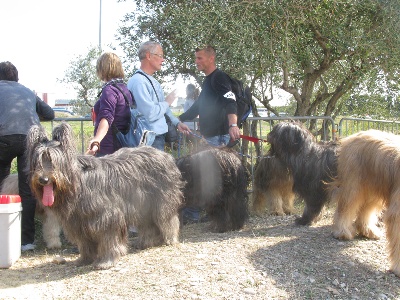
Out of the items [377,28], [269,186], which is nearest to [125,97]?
[269,186]

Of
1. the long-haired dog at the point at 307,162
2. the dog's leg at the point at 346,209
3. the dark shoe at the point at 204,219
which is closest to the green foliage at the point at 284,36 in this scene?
the long-haired dog at the point at 307,162

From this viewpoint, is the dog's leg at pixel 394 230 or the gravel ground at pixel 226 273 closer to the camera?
the gravel ground at pixel 226 273

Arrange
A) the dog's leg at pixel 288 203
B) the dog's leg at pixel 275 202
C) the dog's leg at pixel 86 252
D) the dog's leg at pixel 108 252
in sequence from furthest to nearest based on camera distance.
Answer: the dog's leg at pixel 288 203 < the dog's leg at pixel 275 202 < the dog's leg at pixel 86 252 < the dog's leg at pixel 108 252

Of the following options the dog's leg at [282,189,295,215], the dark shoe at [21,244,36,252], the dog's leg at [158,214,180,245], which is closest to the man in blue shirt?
the dog's leg at [158,214,180,245]

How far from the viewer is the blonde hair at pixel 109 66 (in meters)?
5.16

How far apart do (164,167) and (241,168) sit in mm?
1129

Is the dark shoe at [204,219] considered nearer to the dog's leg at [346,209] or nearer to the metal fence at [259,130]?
the metal fence at [259,130]

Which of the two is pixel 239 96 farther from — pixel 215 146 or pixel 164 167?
pixel 164 167

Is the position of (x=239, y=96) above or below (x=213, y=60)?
below

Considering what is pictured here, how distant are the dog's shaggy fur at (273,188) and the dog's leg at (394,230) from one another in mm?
1890

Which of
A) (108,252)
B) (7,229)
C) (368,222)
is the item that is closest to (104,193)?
(108,252)

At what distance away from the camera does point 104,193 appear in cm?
448

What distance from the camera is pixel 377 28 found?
287 inches

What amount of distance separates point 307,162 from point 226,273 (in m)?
2.03
